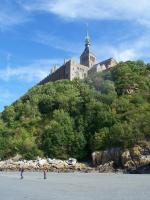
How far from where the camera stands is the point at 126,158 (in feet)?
241

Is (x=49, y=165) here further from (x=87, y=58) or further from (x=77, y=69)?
(x=87, y=58)

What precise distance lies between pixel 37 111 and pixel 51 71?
52096 millimetres

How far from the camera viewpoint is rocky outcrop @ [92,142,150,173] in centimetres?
6965

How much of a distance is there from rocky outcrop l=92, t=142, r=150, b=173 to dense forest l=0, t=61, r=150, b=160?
2.38m

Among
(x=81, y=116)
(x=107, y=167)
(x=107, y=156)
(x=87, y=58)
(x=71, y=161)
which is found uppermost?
(x=87, y=58)

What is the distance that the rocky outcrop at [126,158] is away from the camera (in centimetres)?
6965

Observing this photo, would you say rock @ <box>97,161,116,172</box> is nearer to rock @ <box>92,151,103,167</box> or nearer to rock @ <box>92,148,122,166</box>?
rock @ <box>92,148,122,166</box>

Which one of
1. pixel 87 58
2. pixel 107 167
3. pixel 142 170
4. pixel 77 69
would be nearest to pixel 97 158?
pixel 107 167

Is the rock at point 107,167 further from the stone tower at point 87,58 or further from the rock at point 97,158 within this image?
the stone tower at point 87,58

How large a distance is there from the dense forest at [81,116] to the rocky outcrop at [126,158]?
93.8 inches

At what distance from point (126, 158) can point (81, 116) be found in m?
29.3

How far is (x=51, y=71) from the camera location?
167m

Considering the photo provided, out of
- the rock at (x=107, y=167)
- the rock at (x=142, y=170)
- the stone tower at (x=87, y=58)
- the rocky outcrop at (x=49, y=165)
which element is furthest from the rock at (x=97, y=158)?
the stone tower at (x=87, y=58)

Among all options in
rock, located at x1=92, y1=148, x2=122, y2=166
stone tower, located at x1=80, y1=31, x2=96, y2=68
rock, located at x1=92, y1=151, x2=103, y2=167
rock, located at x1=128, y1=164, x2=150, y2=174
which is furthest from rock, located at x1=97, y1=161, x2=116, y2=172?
stone tower, located at x1=80, y1=31, x2=96, y2=68
